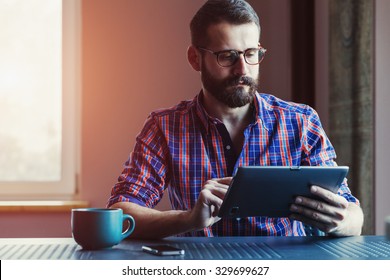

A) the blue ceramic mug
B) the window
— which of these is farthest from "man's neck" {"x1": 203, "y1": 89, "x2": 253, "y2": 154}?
the window

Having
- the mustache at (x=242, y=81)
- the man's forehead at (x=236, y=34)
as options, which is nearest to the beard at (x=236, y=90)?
the mustache at (x=242, y=81)

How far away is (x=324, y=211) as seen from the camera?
55.2 inches

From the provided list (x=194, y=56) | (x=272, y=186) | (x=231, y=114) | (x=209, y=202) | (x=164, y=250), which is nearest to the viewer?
(x=164, y=250)

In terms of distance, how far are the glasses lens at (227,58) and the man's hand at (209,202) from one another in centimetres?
44

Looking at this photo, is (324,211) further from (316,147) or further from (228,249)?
(316,147)

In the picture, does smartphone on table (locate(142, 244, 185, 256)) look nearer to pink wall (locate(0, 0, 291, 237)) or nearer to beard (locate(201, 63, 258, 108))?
beard (locate(201, 63, 258, 108))

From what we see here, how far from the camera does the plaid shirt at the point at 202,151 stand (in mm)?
1756

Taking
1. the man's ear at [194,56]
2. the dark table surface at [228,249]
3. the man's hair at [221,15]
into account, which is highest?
the man's hair at [221,15]

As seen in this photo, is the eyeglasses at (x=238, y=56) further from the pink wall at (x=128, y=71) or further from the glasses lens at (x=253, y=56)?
the pink wall at (x=128, y=71)

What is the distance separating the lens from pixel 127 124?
3402 mm

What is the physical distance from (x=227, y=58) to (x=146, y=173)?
0.40m

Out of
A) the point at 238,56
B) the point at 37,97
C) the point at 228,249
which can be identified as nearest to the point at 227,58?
the point at 238,56

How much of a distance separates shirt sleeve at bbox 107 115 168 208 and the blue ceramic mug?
0.44m
